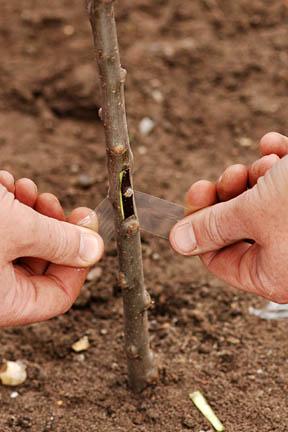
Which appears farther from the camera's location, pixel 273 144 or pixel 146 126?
pixel 146 126

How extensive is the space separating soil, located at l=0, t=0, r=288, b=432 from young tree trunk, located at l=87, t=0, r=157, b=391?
15 centimetres

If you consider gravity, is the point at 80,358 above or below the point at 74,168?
below

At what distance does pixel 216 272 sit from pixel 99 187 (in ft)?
3.14

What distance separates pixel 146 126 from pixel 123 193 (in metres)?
1.40

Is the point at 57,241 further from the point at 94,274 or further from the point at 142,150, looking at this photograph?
the point at 142,150

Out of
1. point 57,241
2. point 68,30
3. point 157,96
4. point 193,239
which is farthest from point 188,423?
point 68,30

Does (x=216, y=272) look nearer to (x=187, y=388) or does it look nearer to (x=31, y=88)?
(x=187, y=388)

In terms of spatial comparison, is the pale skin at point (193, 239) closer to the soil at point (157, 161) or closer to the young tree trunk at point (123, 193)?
the young tree trunk at point (123, 193)

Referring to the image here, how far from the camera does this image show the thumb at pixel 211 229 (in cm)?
145

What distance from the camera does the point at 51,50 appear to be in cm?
317

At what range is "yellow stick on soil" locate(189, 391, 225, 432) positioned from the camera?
170 centimetres

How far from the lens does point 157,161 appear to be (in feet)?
8.65

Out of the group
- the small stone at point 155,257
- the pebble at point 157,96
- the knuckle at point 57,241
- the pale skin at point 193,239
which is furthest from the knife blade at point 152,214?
the pebble at point 157,96

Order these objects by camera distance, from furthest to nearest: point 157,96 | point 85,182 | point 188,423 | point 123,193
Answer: point 157,96
point 85,182
point 188,423
point 123,193
